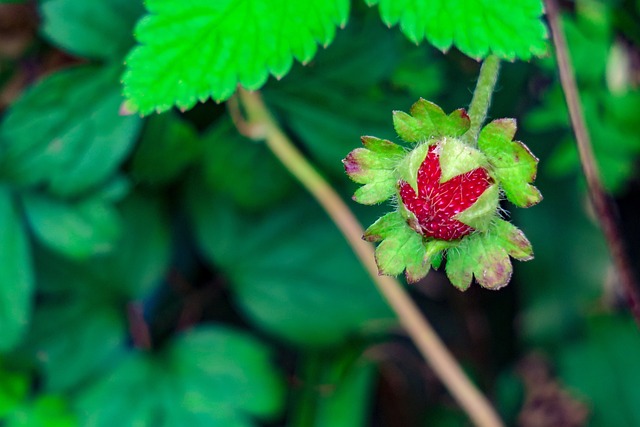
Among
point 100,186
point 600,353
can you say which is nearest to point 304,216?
point 100,186

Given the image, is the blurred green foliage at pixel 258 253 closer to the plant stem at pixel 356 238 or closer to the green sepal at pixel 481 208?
the plant stem at pixel 356 238

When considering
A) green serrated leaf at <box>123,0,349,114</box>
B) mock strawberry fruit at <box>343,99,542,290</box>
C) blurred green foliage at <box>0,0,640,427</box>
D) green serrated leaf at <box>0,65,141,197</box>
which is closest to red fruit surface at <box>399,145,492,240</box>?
mock strawberry fruit at <box>343,99,542,290</box>

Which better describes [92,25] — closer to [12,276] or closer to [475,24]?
[12,276]

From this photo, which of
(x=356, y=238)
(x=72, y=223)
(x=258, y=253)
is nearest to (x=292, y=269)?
(x=258, y=253)

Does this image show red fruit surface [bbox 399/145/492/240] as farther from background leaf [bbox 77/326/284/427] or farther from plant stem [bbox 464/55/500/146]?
Answer: background leaf [bbox 77/326/284/427]

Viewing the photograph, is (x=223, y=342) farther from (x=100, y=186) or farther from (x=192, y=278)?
(x=100, y=186)

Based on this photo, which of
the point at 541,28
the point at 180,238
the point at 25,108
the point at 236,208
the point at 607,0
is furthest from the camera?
the point at 180,238
